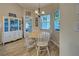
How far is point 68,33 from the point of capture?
7.50 ft

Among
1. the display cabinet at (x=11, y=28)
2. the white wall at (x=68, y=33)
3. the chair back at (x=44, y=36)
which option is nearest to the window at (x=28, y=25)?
the display cabinet at (x=11, y=28)

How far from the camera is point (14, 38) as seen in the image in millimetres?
2482

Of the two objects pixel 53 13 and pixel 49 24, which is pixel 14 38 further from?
pixel 53 13

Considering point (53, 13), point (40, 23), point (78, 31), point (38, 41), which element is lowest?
point (38, 41)

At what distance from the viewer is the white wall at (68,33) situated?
210 cm

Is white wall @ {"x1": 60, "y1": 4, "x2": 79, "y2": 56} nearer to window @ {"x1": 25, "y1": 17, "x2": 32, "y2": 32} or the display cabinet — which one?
window @ {"x1": 25, "y1": 17, "x2": 32, "y2": 32}

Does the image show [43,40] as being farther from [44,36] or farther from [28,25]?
[28,25]

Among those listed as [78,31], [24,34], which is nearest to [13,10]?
[24,34]

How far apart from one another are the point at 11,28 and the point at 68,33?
3.51 feet

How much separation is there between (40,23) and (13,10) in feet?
1.83

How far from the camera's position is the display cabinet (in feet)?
7.52

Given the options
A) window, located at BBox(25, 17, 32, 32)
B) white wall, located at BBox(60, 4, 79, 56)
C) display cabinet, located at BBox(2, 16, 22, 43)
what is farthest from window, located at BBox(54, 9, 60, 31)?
display cabinet, located at BBox(2, 16, 22, 43)

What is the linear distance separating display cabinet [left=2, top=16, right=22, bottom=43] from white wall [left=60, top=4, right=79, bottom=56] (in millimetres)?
790

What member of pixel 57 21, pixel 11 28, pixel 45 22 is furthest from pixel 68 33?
pixel 11 28
